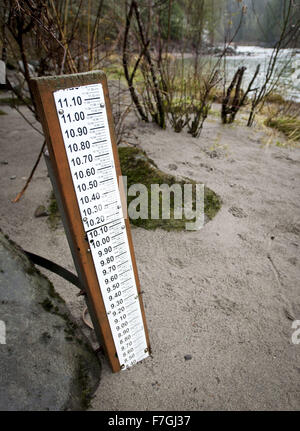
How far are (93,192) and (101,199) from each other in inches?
1.8

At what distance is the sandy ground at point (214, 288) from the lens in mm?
1513

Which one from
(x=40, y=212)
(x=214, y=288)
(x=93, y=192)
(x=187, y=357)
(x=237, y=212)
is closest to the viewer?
(x=93, y=192)

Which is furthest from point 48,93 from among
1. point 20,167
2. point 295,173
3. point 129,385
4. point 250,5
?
point 250,5

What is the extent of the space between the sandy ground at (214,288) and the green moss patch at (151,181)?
0.30 feet

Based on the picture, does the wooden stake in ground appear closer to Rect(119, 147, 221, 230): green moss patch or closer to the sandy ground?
the sandy ground

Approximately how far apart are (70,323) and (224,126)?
189 inches

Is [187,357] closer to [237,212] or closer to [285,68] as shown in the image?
[237,212]

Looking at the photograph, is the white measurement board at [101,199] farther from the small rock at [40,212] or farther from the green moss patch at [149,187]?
the small rock at [40,212]

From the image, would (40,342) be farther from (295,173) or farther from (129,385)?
(295,173)

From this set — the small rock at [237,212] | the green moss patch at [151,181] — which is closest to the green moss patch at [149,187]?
the green moss patch at [151,181]

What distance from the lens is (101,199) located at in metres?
1.08

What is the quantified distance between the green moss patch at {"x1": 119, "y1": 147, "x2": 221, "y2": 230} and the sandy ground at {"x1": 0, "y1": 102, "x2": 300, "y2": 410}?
9 cm

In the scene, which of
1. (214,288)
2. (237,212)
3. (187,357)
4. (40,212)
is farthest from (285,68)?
(187,357)

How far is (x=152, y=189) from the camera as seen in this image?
9.45 ft
